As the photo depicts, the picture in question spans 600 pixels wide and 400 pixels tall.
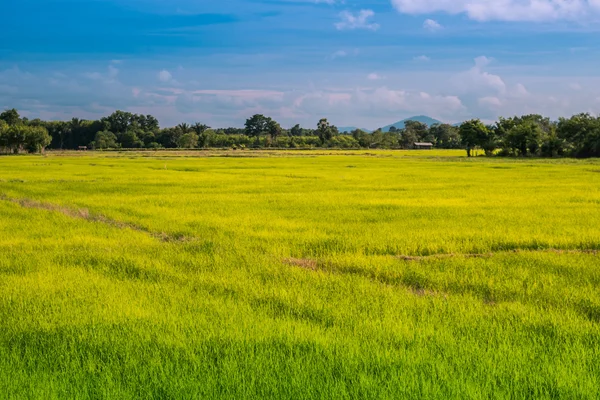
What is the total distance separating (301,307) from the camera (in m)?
5.72

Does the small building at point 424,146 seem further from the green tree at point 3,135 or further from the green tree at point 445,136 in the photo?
the green tree at point 3,135

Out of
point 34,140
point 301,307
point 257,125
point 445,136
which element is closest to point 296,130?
point 257,125

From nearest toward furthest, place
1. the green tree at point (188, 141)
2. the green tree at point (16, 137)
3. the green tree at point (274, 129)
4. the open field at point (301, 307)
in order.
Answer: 1. the open field at point (301, 307)
2. the green tree at point (16, 137)
3. the green tree at point (188, 141)
4. the green tree at point (274, 129)

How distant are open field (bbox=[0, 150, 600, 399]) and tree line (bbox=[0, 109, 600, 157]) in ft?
161

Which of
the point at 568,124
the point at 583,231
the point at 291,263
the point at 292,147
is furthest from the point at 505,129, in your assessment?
the point at 291,263

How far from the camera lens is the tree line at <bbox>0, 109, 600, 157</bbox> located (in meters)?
57.0

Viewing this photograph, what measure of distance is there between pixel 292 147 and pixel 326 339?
10127 centimetres

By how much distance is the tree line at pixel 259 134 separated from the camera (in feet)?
187

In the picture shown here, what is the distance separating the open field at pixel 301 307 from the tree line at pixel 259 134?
161ft

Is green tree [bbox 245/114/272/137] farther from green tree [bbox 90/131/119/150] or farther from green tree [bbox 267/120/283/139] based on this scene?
green tree [bbox 90/131/119/150]

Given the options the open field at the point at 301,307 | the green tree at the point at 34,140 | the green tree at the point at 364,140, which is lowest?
the open field at the point at 301,307

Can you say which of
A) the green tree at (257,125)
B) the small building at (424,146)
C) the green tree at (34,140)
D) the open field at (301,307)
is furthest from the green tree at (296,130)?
the open field at (301,307)

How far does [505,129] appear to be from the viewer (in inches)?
2689

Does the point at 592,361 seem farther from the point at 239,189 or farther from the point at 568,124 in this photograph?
the point at 568,124
